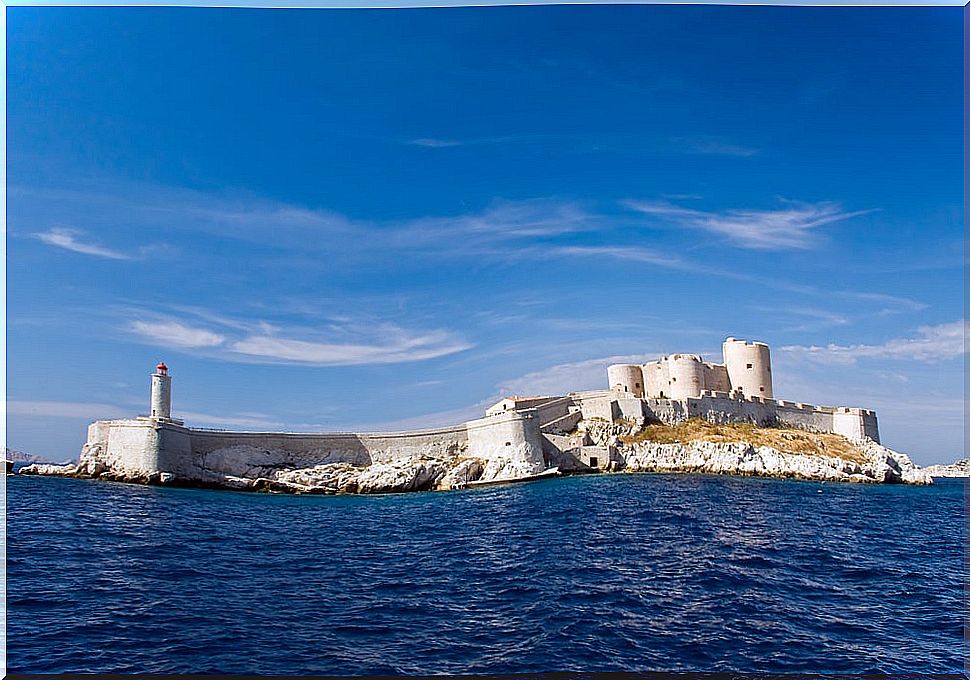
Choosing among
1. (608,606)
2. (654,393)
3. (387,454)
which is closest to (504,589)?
(608,606)

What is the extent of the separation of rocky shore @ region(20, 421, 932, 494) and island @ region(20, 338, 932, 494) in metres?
0.03

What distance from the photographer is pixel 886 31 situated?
687cm

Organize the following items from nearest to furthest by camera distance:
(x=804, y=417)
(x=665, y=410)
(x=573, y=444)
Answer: (x=573, y=444), (x=804, y=417), (x=665, y=410)

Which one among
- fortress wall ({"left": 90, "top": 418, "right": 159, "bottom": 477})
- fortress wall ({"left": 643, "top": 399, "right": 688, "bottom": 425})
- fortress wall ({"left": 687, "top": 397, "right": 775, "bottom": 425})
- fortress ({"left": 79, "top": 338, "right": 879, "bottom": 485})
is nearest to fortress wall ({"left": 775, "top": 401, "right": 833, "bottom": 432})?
fortress ({"left": 79, "top": 338, "right": 879, "bottom": 485})

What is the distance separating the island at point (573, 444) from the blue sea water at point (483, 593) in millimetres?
5127

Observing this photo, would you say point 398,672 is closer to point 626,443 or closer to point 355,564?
point 355,564

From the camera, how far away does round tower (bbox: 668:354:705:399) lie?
74.6 ft

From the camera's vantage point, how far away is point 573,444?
68.0ft

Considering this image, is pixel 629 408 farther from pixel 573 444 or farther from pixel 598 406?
pixel 573 444

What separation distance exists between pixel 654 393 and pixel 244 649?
2018cm

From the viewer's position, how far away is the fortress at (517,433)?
49.2 feet

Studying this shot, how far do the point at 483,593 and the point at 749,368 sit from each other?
17856mm

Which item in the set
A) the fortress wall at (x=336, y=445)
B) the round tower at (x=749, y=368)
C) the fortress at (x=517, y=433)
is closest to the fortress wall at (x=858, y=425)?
the fortress at (x=517, y=433)

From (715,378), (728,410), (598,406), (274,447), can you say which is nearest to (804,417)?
(728,410)
